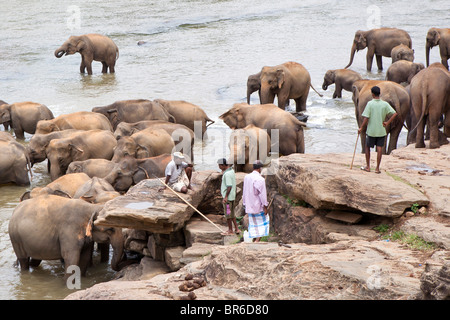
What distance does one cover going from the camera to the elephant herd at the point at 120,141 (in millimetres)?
10641

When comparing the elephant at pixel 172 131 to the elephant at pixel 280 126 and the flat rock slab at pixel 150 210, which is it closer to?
the elephant at pixel 280 126

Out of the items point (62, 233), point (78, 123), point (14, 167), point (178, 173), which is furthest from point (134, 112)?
point (62, 233)

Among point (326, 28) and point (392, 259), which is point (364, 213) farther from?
point (326, 28)

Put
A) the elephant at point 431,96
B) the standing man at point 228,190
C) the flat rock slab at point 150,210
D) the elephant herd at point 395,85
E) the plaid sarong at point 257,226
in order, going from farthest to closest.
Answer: the elephant herd at point 395,85 → the elephant at point 431,96 → the standing man at point 228,190 → the flat rock slab at point 150,210 → the plaid sarong at point 257,226

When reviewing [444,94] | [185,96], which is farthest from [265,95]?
[444,94]

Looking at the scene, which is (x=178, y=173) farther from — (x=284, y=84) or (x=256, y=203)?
(x=284, y=84)

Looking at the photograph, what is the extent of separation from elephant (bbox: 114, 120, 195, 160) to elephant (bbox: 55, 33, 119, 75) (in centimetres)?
1175

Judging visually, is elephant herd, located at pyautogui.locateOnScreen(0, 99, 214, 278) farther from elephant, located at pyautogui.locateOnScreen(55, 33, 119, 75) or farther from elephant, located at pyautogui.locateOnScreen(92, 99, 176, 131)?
elephant, located at pyautogui.locateOnScreen(55, 33, 119, 75)

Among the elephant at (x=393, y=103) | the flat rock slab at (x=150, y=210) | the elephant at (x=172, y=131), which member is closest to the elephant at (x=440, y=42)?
the elephant at (x=393, y=103)

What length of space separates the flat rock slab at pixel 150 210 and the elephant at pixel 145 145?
12.9 ft

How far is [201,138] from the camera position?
18.5 meters

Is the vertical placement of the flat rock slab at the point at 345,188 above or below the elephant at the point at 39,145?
above

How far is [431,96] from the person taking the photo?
13.0 meters

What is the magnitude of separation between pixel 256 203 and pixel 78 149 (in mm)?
6951
